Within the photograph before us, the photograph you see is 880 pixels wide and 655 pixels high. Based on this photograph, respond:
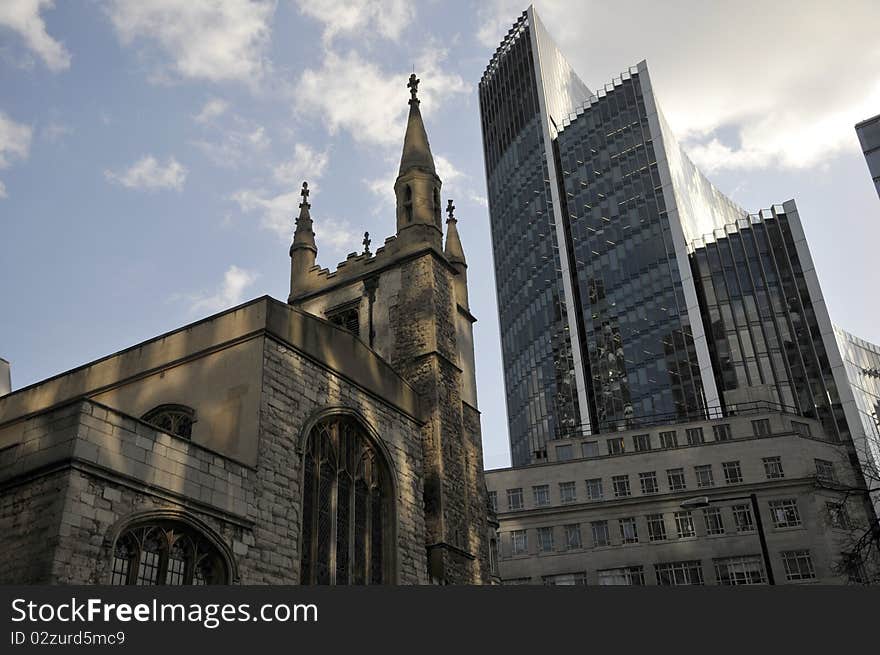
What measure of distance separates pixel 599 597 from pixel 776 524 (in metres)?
46.9

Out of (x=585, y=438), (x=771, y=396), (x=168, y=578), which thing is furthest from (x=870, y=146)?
(x=771, y=396)

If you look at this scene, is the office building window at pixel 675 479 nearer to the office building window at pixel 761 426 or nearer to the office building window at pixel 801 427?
the office building window at pixel 761 426

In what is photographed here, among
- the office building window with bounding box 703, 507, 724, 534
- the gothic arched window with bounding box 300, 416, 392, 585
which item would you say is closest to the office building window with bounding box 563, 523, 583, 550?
the office building window with bounding box 703, 507, 724, 534

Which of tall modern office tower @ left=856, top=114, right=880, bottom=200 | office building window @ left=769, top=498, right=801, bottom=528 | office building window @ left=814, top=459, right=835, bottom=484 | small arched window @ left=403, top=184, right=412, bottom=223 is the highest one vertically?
tall modern office tower @ left=856, top=114, right=880, bottom=200

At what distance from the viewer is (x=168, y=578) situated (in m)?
16.9

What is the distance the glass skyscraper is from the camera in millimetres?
86312

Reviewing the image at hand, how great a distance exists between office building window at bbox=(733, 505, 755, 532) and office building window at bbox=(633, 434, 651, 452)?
800cm

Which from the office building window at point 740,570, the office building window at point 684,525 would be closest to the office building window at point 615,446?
the office building window at point 684,525

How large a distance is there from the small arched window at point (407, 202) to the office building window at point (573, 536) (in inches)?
1421

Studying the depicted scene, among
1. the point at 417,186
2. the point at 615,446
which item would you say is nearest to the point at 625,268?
the point at 615,446

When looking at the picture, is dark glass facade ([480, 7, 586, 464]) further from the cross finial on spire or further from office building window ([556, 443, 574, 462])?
the cross finial on spire

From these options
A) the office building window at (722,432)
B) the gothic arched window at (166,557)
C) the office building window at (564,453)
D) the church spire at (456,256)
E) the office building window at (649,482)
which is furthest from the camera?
the office building window at (564,453)

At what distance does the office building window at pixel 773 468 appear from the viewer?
58.7 metres

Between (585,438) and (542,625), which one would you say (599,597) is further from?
(585,438)
